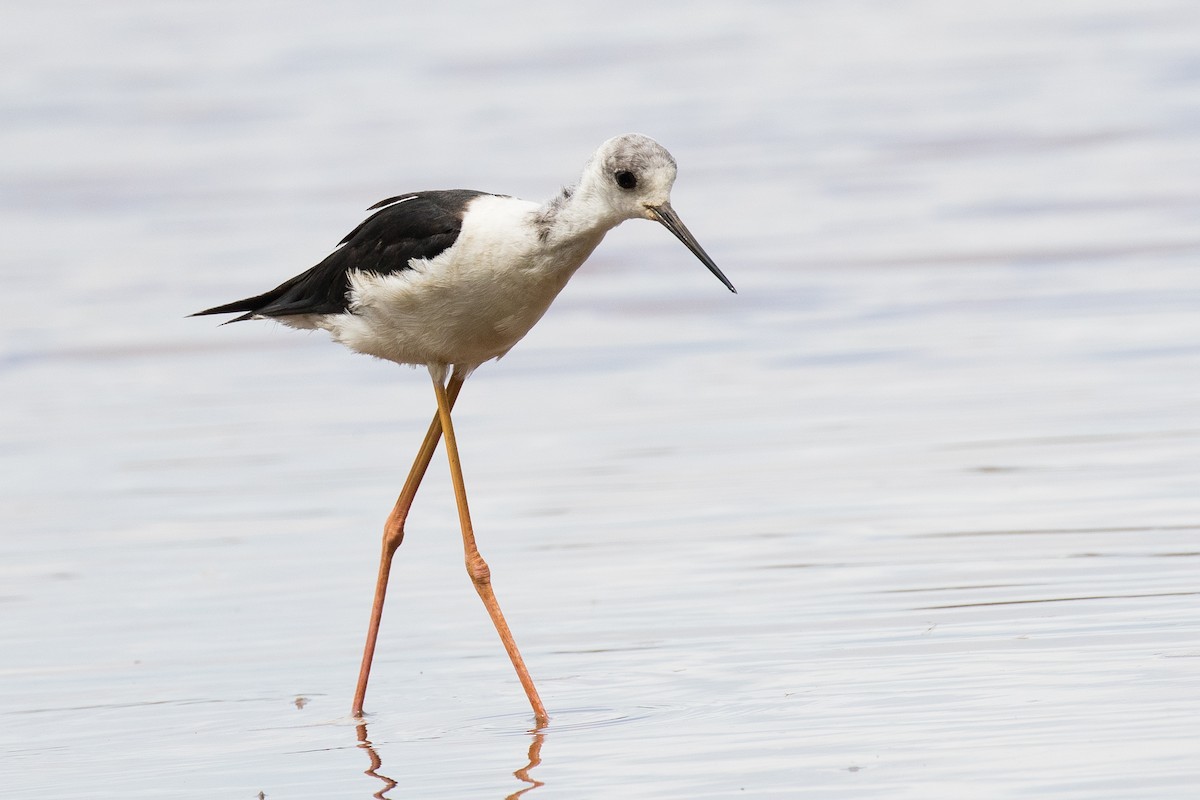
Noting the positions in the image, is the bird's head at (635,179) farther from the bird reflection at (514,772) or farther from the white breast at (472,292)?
the bird reflection at (514,772)

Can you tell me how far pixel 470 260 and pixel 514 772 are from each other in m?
1.38

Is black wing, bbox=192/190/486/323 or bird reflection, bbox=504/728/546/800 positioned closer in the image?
bird reflection, bbox=504/728/546/800

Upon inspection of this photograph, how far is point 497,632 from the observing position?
21.1ft

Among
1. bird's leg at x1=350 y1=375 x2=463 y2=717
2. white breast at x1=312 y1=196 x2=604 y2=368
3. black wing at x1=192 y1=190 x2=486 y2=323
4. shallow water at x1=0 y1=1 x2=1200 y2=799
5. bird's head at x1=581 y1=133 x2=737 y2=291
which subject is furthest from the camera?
bird's leg at x1=350 y1=375 x2=463 y2=717

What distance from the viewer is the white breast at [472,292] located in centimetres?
578

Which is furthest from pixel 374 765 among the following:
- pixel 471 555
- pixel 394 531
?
pixel 394 531

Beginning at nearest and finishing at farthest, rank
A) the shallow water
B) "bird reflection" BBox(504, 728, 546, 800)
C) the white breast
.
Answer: "bird reflection" BBox(504, 728, 546, 800)
the shallow water
the white breast

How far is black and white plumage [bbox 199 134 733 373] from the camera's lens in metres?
5.68

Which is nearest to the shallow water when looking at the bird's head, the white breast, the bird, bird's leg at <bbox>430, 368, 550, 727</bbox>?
bird's leg at <bbox>430, 368, 550, 727</bbox>

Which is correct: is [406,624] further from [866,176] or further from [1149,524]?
[866,176]

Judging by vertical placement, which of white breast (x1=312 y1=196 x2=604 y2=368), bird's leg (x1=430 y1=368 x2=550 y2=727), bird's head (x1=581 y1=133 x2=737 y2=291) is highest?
bird's head (x1=581 y1=133 x2=737 y2=291)

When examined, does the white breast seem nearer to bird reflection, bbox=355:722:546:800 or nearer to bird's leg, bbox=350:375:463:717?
bird's leg, bbox=350:375:463:717

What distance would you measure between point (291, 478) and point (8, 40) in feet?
61.6

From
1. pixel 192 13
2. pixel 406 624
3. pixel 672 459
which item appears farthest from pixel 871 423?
pixel 192 13
